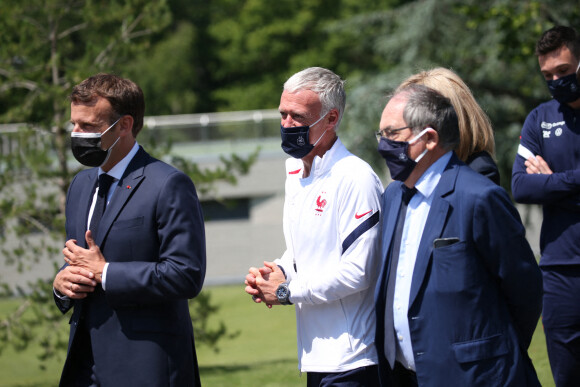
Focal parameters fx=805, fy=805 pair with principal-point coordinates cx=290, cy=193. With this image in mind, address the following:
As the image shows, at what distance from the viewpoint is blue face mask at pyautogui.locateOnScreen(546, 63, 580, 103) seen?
4797 millimetres

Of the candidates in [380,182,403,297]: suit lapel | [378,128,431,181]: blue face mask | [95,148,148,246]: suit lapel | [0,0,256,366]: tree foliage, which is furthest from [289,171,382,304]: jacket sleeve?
[0,0,256,366]: tree foliage

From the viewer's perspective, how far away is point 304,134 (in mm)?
3975

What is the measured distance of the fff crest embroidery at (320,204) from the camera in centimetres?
388

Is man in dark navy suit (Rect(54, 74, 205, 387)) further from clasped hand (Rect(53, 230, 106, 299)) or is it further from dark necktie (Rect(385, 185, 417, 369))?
dark necktie (Rect(385, 185, 417, 369))

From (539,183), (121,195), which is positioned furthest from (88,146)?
(539,183)

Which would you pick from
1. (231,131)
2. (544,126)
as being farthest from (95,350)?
(231,131)

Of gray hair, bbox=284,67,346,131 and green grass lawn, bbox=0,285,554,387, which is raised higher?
gray hair, bbox=284,67,346,131

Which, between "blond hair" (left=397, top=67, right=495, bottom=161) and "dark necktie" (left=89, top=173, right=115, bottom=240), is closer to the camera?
"dark necktie" (left=89, top=173, right=115, bottom=240)

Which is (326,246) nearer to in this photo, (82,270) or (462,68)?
Answer: (82,270)

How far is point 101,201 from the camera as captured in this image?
3.99 metres

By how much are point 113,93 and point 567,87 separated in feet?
8.77

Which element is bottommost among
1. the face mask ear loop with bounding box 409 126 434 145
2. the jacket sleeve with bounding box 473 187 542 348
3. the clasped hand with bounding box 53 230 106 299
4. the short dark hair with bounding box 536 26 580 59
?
the clasped hand with bounding box 53 230 106 299

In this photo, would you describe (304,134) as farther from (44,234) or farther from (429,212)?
(44,234)

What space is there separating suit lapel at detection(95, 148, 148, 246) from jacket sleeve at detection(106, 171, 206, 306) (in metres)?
0.14
